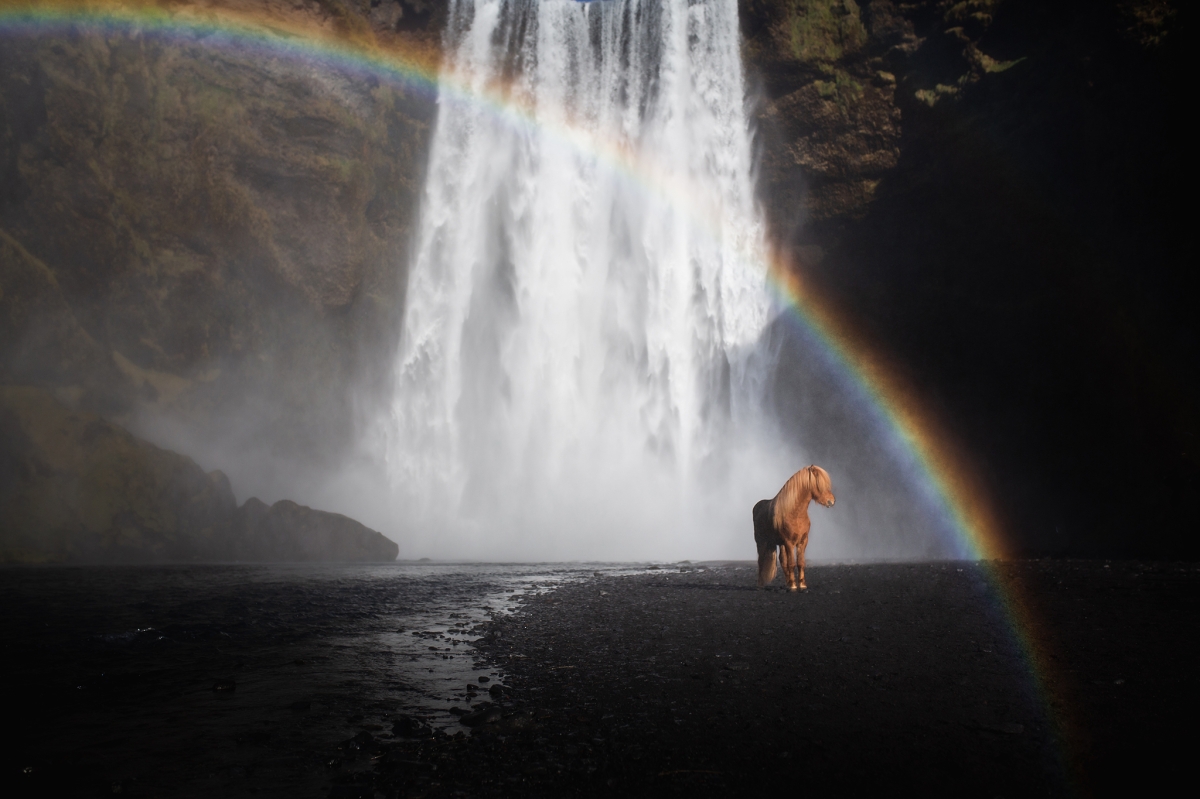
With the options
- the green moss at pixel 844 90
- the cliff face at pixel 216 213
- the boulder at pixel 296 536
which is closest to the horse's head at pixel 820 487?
the boulder at pixel 296 536

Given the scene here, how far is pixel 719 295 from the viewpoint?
3059cm

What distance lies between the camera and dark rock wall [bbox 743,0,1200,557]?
21531 mm

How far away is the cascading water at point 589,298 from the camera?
29.3 meters

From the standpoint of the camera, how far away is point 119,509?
2191cm

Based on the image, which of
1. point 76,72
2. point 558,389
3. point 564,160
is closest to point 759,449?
point 558,389

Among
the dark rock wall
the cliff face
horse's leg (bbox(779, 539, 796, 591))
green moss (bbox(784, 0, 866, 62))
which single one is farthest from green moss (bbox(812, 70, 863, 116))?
horse's leg (bbox(779, 539, 796, 591))

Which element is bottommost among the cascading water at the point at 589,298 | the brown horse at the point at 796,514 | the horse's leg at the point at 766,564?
the horse's leg at the point at 766,564

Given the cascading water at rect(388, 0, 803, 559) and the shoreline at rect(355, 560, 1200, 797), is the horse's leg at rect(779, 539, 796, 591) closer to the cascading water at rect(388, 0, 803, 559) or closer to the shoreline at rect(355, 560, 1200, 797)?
the shoreline at rect(355, 560, 1200, 797)

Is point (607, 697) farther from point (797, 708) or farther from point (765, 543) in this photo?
point (765, 543)

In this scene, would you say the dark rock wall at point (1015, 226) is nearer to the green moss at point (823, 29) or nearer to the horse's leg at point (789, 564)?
the green moss at point (823, 29)

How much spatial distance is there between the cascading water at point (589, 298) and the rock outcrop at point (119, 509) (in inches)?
256

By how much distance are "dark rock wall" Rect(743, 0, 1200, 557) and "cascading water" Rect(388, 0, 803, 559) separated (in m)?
3.01

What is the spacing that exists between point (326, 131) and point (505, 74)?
367 inches

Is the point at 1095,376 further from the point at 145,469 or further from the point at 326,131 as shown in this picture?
the point at 326,131
